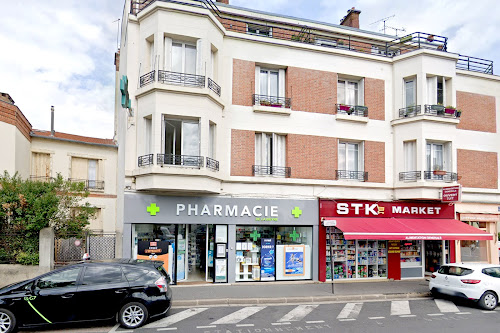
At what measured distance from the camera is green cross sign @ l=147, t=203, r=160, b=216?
13.7 metres

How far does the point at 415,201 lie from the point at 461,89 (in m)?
6.06

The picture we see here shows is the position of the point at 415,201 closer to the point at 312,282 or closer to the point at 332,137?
the point at 332,137

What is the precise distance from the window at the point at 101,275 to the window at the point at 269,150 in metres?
7.54

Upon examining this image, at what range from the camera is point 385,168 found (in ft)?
55.3

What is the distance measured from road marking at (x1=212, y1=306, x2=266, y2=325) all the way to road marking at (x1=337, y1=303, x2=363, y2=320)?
2322 millimetres

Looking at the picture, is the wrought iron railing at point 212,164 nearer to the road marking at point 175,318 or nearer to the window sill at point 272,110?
the window sill at point 272,110

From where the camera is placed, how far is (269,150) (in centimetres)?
1556

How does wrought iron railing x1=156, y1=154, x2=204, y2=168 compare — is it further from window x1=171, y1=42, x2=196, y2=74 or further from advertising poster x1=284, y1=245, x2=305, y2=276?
advertising poster x1=284, y1=245, x2=305, y2=276

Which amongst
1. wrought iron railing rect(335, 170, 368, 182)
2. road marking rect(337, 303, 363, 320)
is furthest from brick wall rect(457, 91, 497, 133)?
road marking rect(337, 303, 363, 320)

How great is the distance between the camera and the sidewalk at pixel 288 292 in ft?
38.9

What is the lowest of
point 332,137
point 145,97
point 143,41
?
point 332,137

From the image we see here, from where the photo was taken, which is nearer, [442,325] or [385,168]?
[442,325]

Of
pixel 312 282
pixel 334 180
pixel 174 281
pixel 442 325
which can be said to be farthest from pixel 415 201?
pixel 174 281

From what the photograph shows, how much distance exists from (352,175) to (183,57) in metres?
8.53
